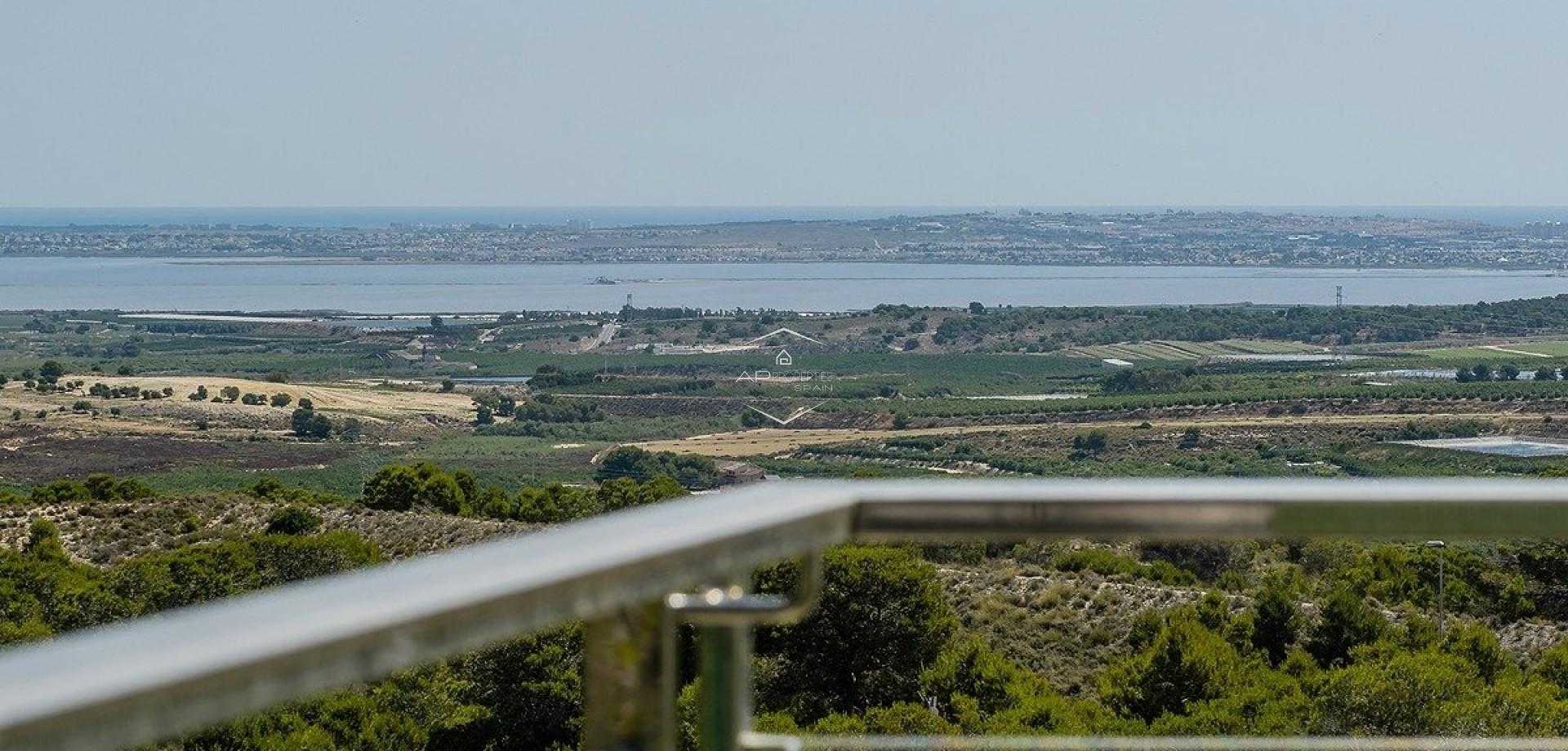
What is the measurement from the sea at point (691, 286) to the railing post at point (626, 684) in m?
92.8

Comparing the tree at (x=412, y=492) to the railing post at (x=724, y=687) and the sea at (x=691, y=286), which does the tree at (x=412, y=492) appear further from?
the sea at (x=691, y=286)

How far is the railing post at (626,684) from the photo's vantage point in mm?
1053

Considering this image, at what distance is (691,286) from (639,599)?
121607 millimetres

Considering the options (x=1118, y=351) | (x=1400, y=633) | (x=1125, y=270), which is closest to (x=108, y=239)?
(x=1125, y=270)

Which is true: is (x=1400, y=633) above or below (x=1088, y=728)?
below

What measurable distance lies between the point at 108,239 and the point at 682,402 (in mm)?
123777

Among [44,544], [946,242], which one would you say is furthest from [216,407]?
[946,242]

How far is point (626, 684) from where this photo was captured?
3.53ft

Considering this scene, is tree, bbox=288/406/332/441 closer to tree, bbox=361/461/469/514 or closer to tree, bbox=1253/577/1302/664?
tree, bbox=361/461/469/514

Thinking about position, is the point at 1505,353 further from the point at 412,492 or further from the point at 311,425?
the point at 412,492

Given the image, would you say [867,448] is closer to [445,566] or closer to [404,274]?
[445,566]

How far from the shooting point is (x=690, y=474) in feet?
128

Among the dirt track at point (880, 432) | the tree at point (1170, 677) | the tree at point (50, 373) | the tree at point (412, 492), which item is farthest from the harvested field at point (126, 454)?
the tree at point (1170, 677)

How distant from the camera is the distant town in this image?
128250 millimetres
